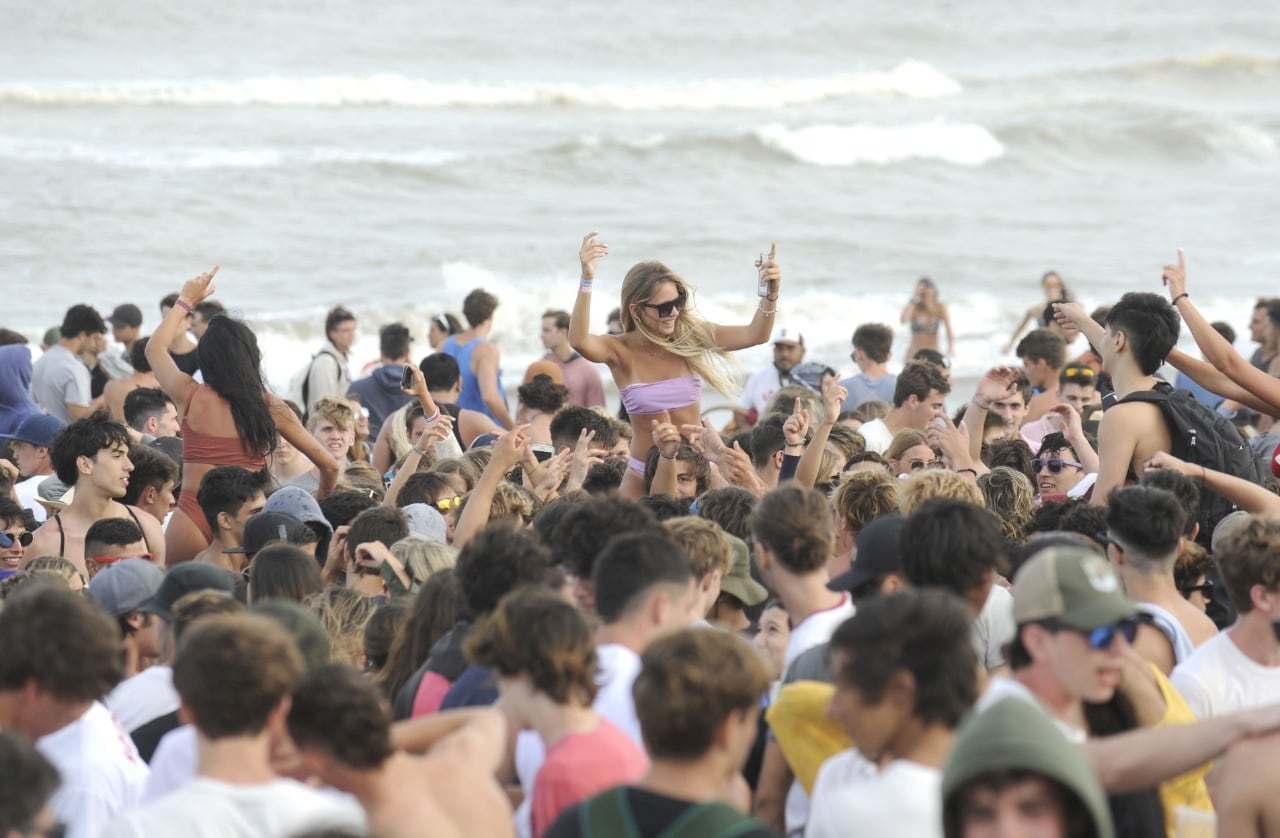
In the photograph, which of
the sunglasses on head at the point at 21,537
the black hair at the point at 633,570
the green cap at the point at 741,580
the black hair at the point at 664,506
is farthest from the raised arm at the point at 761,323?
the black hair at the point at 633,570

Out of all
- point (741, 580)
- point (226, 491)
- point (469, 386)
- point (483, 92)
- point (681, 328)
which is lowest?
point (469, 386)

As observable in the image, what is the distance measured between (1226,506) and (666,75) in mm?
39083

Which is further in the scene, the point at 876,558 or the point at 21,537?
the point at 21,537

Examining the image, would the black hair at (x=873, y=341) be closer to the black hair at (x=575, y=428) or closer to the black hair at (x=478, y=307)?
the black hair at (x=478, y=307)

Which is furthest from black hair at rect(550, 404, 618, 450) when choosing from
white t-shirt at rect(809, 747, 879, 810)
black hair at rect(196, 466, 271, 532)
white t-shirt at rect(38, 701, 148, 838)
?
white t-shirt at rect(809, 747, 879, 810)

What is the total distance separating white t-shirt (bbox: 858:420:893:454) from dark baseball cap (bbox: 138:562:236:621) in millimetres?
4935

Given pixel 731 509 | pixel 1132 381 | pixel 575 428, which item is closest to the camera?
pixel 731 509

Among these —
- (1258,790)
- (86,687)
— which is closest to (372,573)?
(86,687)

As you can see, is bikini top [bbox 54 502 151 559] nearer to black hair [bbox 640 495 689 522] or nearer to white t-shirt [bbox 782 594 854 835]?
black hair [bbox 640 495 689 522]

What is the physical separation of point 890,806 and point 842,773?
0.31 meters

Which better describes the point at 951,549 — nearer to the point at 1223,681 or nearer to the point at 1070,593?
the point at 1070,593

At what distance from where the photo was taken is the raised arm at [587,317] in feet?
24.3

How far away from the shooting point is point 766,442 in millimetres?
7715

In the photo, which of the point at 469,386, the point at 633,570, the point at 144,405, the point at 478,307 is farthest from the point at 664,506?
the point at 478,307
